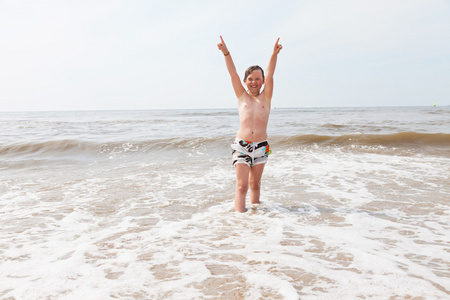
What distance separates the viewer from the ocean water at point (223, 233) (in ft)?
7.08

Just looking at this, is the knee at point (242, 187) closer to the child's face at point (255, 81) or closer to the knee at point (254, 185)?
the knee at point (254, 185)

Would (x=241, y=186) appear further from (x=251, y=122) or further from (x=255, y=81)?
(x=255, y=81)

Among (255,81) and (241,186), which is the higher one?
(255,81)

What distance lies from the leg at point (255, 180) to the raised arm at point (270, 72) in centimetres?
96

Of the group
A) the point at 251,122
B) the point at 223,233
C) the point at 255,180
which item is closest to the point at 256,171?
the point at 255,180

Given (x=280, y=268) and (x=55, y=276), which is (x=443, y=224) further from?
(x=55, y=276)

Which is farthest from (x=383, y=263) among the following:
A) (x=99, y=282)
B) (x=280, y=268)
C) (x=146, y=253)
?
(x=99, y=282)

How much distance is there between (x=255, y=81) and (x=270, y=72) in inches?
9.5

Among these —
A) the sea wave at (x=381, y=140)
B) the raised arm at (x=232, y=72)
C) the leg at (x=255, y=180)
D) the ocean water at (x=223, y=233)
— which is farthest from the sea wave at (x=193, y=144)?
the raised arm at (x=232, y=72)

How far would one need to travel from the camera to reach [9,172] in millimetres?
7043

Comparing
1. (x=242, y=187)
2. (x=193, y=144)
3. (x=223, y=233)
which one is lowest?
(x=223, y=233)

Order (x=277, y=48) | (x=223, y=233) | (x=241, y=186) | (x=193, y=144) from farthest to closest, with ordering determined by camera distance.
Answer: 1. (x=193, y=144)
2. (x=277, y=48)
3. (x=241, y=186)
4. (x=223, y=233)

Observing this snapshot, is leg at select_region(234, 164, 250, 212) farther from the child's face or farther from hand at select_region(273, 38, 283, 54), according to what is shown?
hand at select_region(273, 38, 283, 54)

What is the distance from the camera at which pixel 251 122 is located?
13.2 ft
